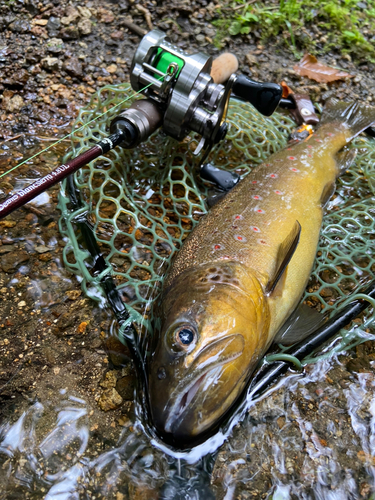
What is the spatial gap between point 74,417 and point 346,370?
1626 mm

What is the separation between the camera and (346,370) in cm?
239

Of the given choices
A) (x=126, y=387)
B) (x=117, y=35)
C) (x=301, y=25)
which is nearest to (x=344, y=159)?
(x=126, y=387)

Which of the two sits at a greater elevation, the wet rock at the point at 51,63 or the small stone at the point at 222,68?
the small stone at the point at 222,68

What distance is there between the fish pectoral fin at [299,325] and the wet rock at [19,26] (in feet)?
13.2

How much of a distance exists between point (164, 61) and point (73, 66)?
183 centimetres

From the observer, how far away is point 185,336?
1.87m

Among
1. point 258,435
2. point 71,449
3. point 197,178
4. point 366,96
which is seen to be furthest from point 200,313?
point 366,96

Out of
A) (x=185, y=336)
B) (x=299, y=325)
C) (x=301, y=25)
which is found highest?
(x=301, y=25)

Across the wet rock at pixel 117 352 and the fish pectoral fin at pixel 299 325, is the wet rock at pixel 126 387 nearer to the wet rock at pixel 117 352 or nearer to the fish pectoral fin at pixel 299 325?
the wet rock at pixel 117 352

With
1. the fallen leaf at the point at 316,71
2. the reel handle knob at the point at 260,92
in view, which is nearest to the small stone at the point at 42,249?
the reel handle knob at the point at 260,92

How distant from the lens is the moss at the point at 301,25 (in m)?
4.94

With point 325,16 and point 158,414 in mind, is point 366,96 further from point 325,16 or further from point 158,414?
point 158,414

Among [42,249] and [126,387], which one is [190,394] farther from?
[42,249]

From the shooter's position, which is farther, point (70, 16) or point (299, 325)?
point (70, 16)
